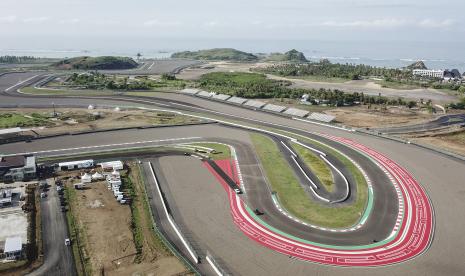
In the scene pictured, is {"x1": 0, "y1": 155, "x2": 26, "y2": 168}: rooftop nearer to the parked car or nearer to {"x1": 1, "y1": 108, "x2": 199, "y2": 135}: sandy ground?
{"x1": 1, "y1": 108, "x2": 199, "y2": 135}: sandy ground

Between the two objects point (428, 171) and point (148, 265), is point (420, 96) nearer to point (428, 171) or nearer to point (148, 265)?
point (428, 171)

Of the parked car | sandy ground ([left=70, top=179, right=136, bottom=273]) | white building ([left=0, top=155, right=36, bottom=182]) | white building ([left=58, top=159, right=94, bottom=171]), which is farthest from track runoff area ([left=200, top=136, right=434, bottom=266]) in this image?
white building ([left=0, top=155, right=36, bottom=182])

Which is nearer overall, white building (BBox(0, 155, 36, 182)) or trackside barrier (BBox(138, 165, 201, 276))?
trackside barrier (BBox(138, 165, 201, 276))

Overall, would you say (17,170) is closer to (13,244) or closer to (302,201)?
(13,244)

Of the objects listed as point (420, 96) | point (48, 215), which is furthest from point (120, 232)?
point (420, 96)

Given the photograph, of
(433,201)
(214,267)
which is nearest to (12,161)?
(214,267)

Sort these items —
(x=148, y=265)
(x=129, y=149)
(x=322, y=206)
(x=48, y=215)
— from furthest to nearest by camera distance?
(x=129, y=149)
(x=322, y=206)
(x=48, y=215)
(x=148, y=265)
